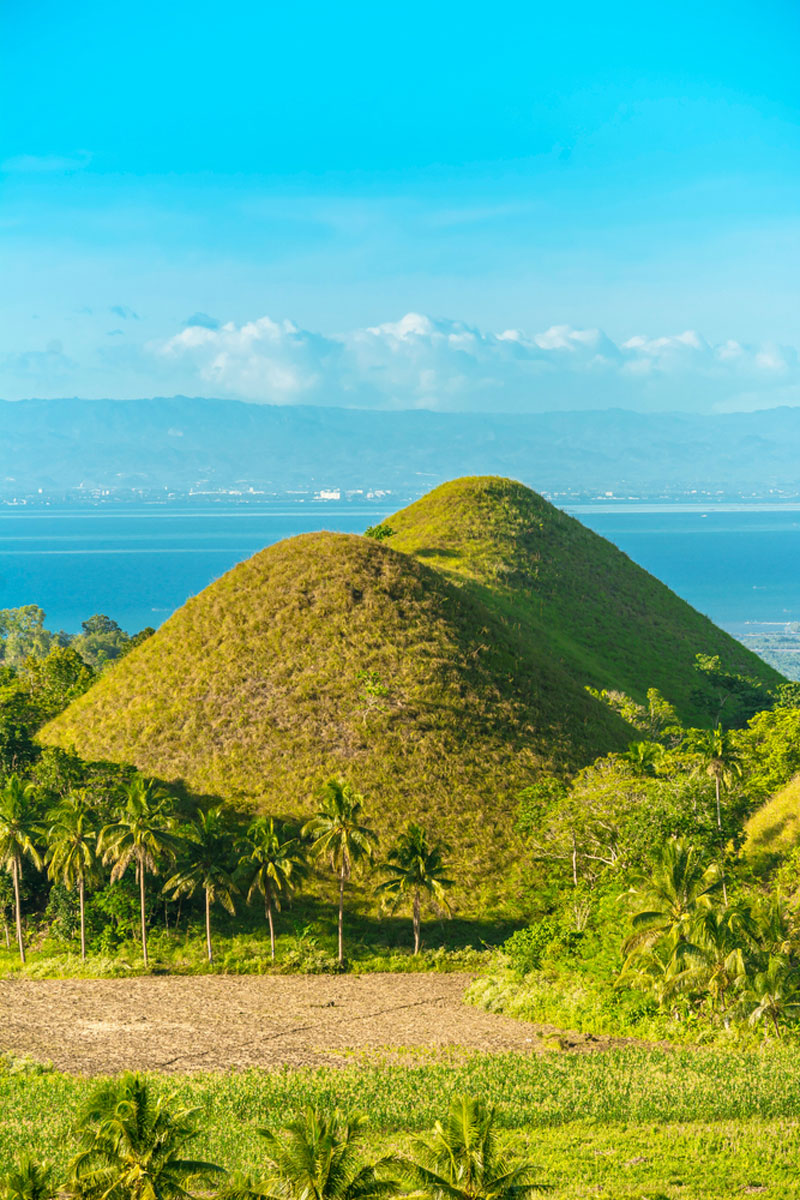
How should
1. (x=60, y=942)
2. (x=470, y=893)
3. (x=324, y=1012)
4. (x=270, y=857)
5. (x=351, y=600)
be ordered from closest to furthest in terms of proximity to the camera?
(x=324, y=1012) → (x=270, y=857) → (x=60, y=942) → (x=470, y=893) → (x=351, y=600)

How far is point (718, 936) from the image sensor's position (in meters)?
39.2

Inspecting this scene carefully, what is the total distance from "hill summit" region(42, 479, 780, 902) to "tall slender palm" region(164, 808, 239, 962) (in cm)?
1128

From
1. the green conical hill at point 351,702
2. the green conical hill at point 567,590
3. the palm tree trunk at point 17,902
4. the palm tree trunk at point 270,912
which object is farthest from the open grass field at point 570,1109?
the green conical hill at point 567,590

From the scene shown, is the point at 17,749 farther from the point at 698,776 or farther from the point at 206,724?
the point at 698,776

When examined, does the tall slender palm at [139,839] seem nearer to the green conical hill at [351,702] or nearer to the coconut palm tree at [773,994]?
Result: the green conical hill at [351,702]

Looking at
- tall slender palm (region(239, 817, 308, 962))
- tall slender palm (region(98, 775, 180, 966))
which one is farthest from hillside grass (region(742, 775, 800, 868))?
tall slender palm (region(98, 775, 180, 966))

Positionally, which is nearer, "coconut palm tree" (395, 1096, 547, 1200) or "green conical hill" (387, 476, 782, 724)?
"coconut palm tree" (395, 1096, 547, 1200)

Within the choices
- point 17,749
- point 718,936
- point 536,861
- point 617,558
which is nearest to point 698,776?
point 536,861

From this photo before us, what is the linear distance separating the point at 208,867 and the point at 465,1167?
103ft

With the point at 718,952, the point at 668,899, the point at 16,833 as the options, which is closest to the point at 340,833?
the point at 16,833

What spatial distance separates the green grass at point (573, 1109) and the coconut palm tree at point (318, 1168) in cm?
837

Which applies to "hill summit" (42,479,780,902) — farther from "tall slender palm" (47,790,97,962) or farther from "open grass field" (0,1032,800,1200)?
"open grass field" (0,1032,800,1200)

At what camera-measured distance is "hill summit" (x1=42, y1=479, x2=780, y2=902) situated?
64.4 m

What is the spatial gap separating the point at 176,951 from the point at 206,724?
1993cm
